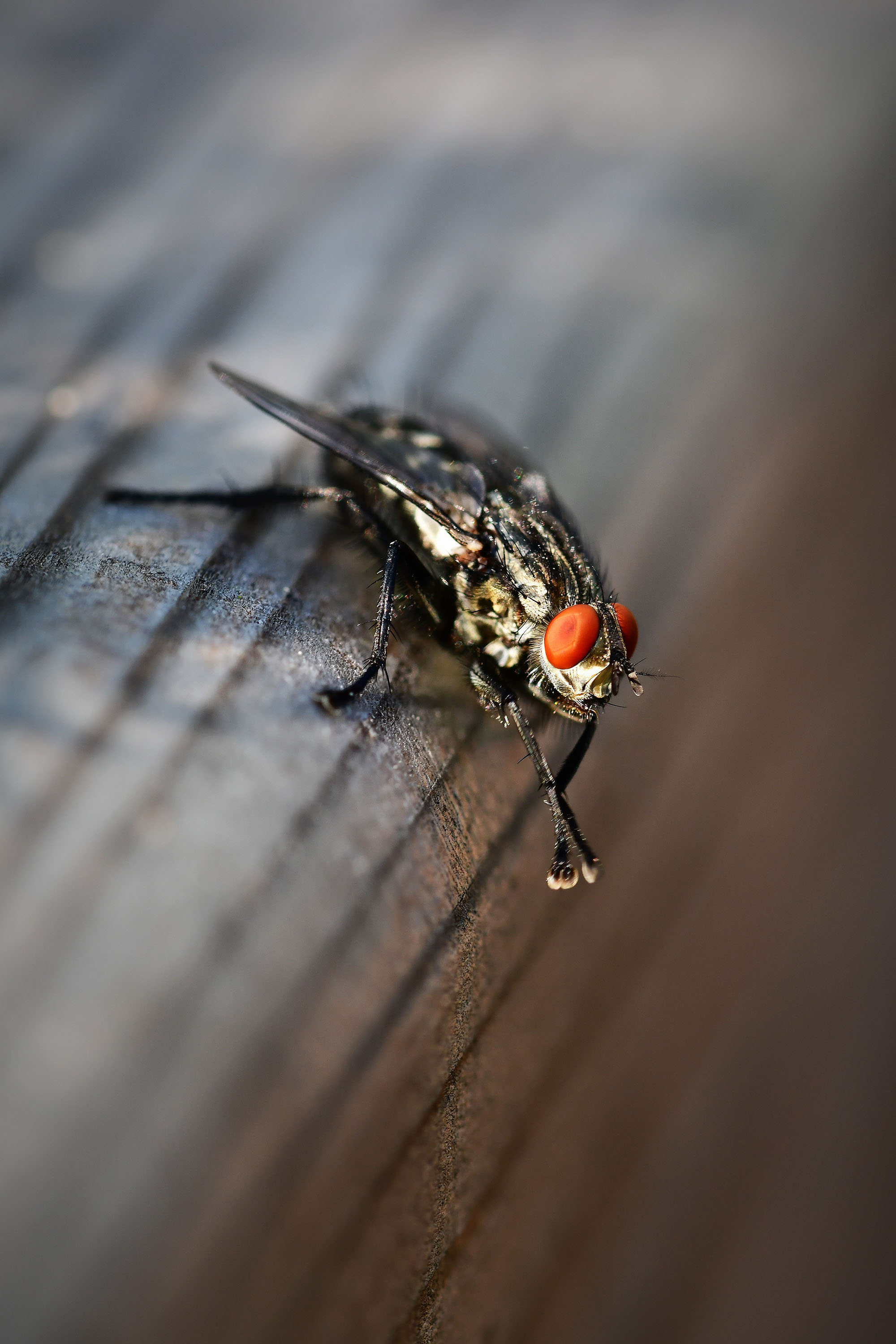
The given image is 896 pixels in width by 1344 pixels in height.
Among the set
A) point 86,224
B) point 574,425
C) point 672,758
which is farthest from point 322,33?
point 672,758

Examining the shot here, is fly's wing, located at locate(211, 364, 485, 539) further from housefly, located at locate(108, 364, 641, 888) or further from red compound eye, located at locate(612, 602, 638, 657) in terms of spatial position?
red compound eye, located at locate(612, 602, 638, 657)

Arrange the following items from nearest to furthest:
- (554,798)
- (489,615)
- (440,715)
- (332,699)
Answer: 1. (332,699)
2. (440,715)
3. (554,798)
4. (489,615)

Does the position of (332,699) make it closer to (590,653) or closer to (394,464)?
(590,653)

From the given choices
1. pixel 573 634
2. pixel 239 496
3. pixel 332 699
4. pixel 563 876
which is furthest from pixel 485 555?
pixel 332 699

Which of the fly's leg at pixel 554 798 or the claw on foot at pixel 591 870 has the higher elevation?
the fly's leg at pixel 554 798

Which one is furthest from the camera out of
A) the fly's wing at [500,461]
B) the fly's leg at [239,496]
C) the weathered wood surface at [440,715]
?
the fly's wing at [500,461]

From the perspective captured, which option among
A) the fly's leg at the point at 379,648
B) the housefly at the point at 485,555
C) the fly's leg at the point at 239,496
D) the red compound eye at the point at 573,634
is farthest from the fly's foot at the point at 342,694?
the red compound eye at the point at 573,634

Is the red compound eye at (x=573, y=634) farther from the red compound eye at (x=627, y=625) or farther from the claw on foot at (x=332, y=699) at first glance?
the claw on foot at (x=332, y=699)
